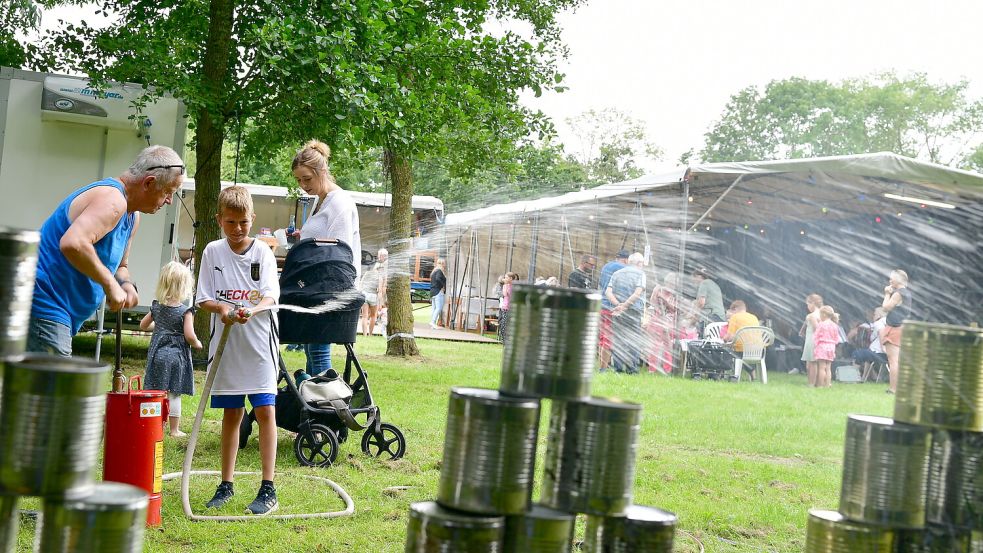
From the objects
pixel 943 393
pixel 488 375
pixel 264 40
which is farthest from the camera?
pixel 488 375

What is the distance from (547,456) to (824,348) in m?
13.1

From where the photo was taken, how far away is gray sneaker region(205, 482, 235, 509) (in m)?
4.91

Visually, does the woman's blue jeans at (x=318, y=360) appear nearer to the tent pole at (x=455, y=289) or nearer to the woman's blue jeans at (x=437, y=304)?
the woman's blue jeans at (x=437, y=304)

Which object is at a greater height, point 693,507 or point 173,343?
point 173,343

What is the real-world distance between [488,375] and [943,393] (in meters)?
10.7

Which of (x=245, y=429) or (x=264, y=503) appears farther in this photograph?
A: (x=245, y=429)

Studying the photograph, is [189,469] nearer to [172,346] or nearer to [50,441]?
[172,346]

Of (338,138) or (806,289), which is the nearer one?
(338,138)

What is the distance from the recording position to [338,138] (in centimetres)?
1096

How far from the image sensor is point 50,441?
211cm

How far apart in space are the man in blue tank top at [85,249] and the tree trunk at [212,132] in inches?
270

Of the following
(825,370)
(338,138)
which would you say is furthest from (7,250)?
(825,370)

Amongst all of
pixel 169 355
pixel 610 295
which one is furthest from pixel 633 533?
pixel 610 295

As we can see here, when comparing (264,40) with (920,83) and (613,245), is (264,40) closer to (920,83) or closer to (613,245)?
(613,245)
